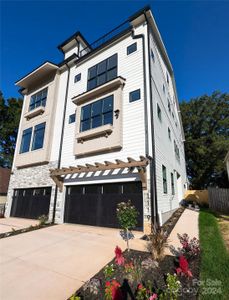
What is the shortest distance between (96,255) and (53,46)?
702 inches

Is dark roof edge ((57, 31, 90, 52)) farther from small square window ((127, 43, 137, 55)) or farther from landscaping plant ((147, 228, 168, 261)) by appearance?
landscaping plant ((147, 228, 168, 261))

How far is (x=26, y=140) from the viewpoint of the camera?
13680mm

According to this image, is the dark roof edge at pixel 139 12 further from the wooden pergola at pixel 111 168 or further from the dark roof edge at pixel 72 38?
the wooden pergola at pixel 111 168

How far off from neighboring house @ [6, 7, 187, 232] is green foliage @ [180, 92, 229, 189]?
17.6 metres

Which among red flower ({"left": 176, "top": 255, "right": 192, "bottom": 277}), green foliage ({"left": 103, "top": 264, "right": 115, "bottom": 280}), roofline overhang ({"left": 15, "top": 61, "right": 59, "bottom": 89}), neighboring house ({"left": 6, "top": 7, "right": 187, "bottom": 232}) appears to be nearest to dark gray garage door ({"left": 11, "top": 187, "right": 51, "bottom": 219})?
neighboring house ({"left": 6, "top": 7, "right": 187, "bottom": 232})

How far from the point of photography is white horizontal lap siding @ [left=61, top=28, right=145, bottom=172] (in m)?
8.29

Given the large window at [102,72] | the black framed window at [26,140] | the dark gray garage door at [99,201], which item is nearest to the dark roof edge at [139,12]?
the large window at [102,72]

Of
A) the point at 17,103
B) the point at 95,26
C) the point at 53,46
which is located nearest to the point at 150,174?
the point at 95,26

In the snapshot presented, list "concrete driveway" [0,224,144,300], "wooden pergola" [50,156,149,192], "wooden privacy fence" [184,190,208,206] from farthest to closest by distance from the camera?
1. "wooden privacy fence" [184,190,208,206]
2. "wooden pergola" [50,156,149,192]
3. "concrete driveway" [0,224,144,300]

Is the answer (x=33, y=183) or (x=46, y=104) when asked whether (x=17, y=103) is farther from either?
Answer: (x=33, y=183)

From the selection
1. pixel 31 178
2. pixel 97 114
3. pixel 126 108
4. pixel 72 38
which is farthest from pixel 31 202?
pixel 72 38

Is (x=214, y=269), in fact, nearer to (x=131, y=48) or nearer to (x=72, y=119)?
(x=72, y=119)

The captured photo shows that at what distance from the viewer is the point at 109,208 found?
838 cm

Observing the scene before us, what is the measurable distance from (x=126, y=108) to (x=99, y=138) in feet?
7.74
